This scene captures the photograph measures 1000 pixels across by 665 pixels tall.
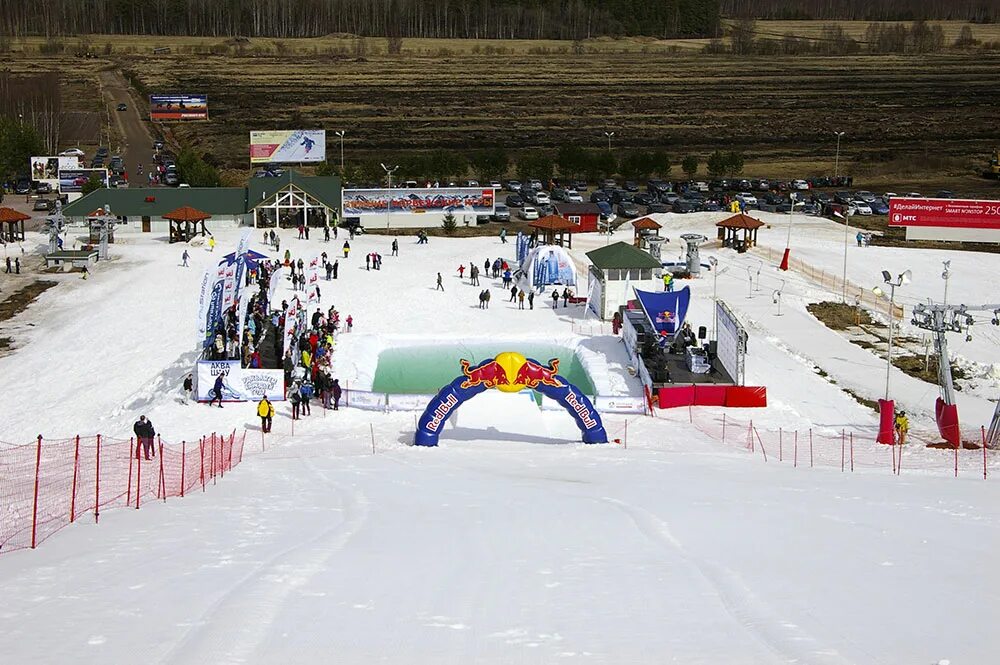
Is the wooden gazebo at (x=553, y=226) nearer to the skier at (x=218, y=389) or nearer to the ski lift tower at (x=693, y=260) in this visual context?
the ski lift tower at (x=693, y=260)

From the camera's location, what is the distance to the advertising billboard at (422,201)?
57.2 m

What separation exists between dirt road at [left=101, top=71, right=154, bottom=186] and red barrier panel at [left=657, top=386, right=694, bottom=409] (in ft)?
180

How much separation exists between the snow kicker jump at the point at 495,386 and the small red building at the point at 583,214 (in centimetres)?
3177

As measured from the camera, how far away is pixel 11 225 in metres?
52.4

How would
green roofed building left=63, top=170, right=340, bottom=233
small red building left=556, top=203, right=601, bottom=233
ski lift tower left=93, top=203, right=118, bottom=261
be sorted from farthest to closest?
1. small red building left=556, top=203, right=601, bottom=233
2. green roofed building left=63, top=170, right=340, bottom=233
3. ski lift tower left=93, top=203, right=118, bottom=261

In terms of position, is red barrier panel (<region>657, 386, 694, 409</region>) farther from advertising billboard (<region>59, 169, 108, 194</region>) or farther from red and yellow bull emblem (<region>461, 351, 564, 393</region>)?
advertising billboard (<region>59, 169, 108, 194</region>)

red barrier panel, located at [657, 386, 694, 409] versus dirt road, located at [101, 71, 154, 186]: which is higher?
dirt road, located at [101, 71, 154, 186]

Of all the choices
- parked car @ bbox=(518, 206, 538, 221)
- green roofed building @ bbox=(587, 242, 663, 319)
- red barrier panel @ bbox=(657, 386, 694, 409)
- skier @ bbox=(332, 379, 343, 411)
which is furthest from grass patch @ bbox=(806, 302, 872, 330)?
parked car @ bbox=(518, 206, 538, 221)

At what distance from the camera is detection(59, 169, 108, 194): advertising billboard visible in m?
67.6

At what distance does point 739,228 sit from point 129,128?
66.7m

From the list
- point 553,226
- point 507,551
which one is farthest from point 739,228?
point 507,551

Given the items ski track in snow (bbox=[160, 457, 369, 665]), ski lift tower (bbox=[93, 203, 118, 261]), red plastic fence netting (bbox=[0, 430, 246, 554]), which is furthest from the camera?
ski lift tower (bbox=[93, 203, 118, 261])

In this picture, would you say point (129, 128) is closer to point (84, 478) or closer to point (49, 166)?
point (49, 166)

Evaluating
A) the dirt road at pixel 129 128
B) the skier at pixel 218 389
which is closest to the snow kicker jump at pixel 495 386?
the skier at pixel 218 389
